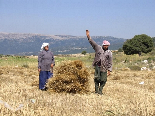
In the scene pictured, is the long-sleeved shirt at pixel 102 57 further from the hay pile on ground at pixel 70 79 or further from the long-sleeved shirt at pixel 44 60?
the long-sleeved shirt at pixel 44 60

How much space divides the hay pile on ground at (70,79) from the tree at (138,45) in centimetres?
5141

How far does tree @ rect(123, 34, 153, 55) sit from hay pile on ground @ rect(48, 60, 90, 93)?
51.4 m

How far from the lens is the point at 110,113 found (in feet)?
16.3

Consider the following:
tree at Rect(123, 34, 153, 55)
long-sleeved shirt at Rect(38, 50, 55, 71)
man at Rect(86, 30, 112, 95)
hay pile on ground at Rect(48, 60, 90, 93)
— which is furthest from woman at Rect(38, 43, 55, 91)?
tree at Rect(123, 34, 153, 55)

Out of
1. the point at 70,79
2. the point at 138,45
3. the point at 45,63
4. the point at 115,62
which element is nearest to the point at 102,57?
the point at 70,79

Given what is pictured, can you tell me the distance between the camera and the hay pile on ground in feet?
26.6

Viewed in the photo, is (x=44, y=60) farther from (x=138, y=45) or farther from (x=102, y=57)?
(x=138, y=45)

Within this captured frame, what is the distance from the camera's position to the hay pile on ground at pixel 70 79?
8.12 m

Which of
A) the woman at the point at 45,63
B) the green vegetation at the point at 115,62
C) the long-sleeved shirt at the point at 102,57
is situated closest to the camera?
the long-sleeved shirt at the point at 102,57

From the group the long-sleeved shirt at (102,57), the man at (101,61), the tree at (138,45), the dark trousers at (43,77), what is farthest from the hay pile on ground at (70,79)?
the tree at (138,45)

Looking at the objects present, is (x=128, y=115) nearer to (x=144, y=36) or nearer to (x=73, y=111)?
(x=73, y=111)

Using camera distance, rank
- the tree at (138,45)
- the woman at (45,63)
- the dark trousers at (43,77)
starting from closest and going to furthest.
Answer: the dark trousers at (43,77) → the woman at (45,63) → the tree at (138,45)

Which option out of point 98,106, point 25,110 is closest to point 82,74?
point 98,106

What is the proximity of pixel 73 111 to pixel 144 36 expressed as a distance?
59014mm
